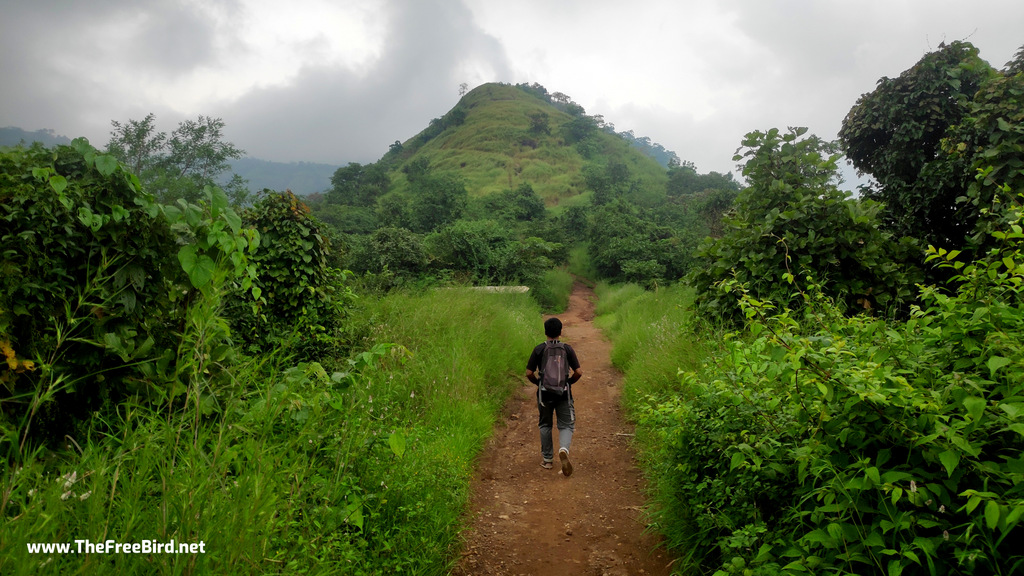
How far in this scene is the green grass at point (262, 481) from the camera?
70.1 inches

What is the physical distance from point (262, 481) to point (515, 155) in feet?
185

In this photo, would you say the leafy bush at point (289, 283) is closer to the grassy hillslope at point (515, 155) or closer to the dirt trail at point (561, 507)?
A: the dirt trail at point (561, 507)

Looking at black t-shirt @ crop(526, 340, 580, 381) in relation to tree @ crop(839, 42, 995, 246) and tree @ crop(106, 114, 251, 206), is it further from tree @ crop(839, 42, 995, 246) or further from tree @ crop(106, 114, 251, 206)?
Answer: tree @ crop(106, 114, 251, 206)

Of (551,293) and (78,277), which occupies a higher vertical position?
(78,277)

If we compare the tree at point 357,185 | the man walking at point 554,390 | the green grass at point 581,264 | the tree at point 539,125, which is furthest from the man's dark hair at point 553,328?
the tree at point 539,125

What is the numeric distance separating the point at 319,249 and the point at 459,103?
3348 inches

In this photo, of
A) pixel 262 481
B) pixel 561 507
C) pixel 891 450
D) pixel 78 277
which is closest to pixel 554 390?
pixel 561 507

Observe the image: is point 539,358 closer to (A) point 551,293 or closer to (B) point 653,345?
(B) point 653,345

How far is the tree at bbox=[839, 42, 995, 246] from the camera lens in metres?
6.34

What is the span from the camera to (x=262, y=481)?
7.08 feet

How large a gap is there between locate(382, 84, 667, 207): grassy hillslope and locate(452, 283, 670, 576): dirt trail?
113 feet

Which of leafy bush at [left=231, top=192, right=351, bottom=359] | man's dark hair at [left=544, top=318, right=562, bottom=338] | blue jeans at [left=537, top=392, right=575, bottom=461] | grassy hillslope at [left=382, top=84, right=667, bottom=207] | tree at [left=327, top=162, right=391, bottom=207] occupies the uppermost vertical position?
grassy hillslope at [left=382, top=84, right=667, bottom=207]

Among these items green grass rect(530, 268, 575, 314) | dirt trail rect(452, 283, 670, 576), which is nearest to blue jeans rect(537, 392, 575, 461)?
dirt trail rect(452, 283, 670, 576)

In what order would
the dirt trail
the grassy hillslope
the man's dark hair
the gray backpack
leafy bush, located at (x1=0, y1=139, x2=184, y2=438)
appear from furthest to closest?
the grassy hillslope
the man's dark hair
the gray backpack
the dirt trail
leafy bush, located at (x1=0, y1=139, x2=184, y2=438)
